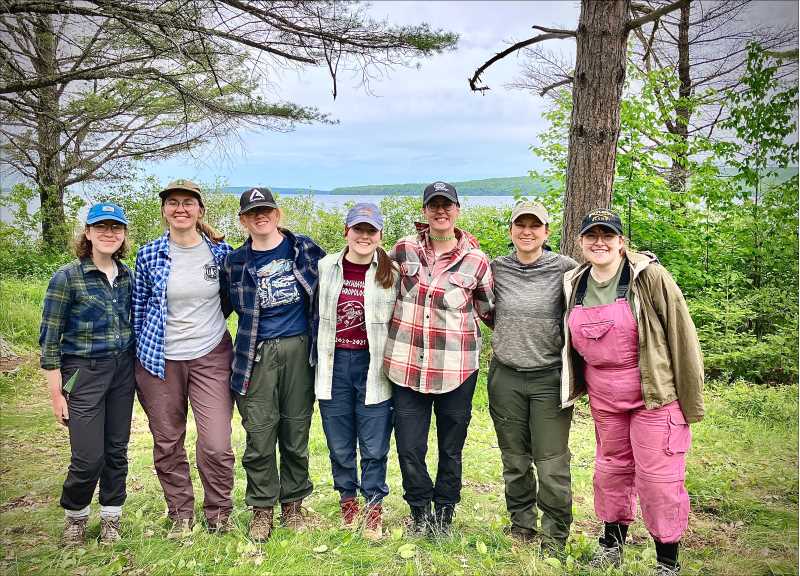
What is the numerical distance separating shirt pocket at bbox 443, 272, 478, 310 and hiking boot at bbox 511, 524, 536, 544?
1314 mm

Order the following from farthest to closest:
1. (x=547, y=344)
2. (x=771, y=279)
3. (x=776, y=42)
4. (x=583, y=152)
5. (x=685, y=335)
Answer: (x=771, y=279) < (x=776, y=42) < (x=583, y=152) < (x=547, y=344) < (x=685, y=335)

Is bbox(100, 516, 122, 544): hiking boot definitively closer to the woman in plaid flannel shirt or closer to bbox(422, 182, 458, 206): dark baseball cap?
the woman in plaid flannel shirt

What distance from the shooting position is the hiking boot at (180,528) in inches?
133

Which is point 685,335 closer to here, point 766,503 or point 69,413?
point 766,503

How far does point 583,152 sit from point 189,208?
143 inches

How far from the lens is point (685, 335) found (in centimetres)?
288

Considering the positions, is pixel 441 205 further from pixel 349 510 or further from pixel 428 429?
pixel 349 510

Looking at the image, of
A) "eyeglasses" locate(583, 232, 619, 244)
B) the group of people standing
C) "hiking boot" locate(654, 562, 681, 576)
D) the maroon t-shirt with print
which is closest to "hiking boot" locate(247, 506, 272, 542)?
the group of people standing

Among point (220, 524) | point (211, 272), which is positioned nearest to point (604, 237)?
point (211, 272)

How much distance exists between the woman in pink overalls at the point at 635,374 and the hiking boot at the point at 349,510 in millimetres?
1351

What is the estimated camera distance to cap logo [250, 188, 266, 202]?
330 centimetres

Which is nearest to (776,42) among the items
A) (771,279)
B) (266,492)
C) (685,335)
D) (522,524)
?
(771,279)

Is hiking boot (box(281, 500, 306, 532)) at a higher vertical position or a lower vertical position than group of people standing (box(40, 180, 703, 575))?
lower

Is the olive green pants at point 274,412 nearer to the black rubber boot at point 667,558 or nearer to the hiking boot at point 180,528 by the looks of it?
the hiking boot at point 180,528
